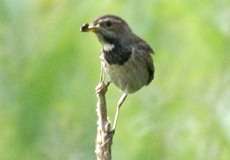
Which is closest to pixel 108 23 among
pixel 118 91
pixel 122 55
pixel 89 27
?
pixel 89 27

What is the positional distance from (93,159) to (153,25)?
0.61m

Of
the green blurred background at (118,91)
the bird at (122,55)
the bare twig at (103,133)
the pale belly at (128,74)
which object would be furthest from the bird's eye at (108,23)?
the green blurred background at (118,91)

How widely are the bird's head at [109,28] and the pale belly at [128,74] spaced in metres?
0.11

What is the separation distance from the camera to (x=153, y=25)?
5.79 m

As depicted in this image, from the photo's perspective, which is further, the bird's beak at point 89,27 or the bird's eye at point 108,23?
the bird's eye at point 108,23

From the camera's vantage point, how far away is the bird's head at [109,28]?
4.60 metres

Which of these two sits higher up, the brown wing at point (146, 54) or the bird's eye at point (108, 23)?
the brown wing at point (146, 54)

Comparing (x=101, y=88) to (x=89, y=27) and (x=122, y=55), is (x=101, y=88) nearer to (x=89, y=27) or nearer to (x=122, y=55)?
(x=89, y=27)

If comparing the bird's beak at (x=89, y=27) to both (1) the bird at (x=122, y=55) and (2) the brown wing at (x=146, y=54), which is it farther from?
(2) the brown wing at (x=146, y=54)

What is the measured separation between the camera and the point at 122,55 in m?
4.90

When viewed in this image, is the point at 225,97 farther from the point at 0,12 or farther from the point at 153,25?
the point at 0,12

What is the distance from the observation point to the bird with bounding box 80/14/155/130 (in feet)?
15.3

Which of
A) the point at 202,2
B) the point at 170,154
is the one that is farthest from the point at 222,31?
the point at 170,154

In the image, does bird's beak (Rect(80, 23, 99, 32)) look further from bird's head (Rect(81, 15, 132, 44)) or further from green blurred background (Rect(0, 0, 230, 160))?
green blurred background (Rect(0, 0, 230, 160))
